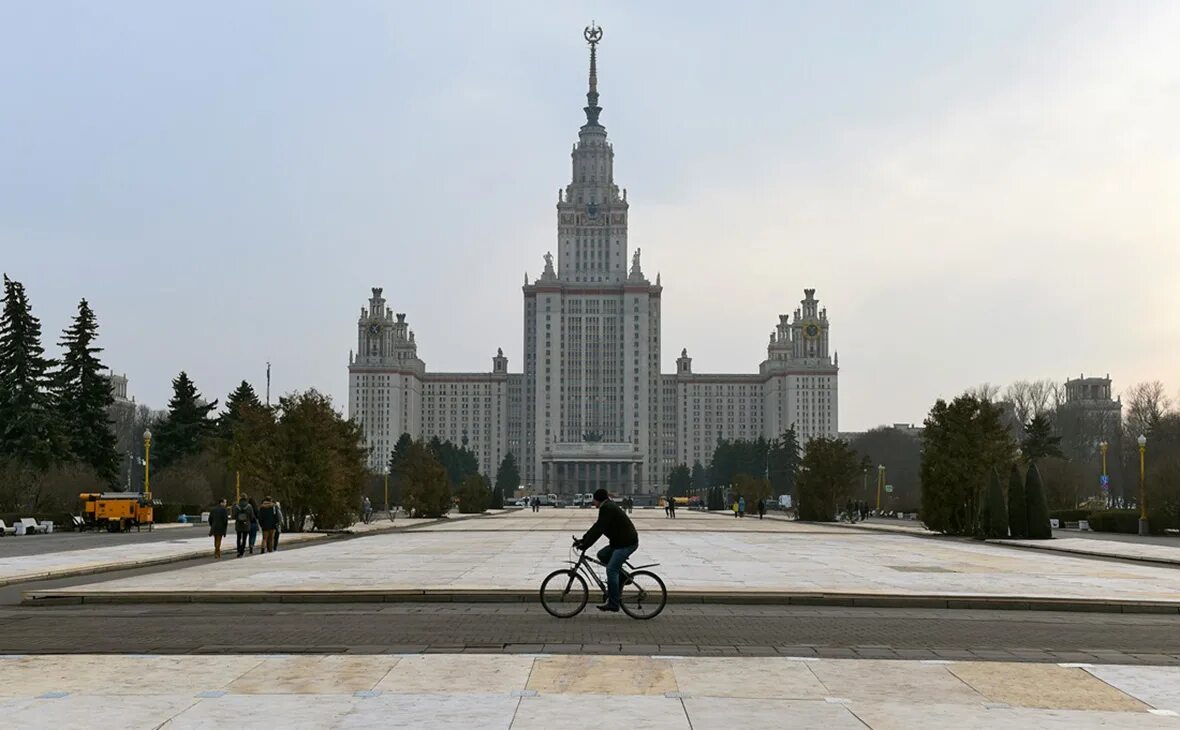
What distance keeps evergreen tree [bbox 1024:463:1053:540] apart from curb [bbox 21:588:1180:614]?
2817cm

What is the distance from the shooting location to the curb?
20141mm

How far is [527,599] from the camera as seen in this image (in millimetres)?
20781

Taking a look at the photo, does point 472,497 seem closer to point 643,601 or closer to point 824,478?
point 824,478

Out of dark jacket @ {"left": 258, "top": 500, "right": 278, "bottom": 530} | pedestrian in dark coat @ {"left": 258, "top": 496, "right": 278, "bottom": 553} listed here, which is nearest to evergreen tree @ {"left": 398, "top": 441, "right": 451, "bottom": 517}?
pedestrian in dark coat @ {"left": 258, "top": 496, "right": 278, "bottom": 553}

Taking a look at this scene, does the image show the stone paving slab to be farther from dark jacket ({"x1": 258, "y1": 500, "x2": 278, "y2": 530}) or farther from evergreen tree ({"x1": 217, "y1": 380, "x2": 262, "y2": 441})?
evergreen tree ({"x1": 217, "y1": 380, "x2": 262, "y2": 441})

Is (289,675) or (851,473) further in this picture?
(851,473)

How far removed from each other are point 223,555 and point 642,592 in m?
21.2

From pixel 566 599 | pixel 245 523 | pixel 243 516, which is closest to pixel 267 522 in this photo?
pixel 245 523

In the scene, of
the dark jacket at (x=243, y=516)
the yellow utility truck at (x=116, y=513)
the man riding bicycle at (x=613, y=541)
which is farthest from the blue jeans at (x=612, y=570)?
the yellow utility truck at (x=116, y=513)

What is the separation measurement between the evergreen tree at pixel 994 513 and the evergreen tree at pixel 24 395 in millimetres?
47052

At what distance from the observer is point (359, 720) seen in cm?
949

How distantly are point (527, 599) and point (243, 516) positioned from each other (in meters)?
16.0

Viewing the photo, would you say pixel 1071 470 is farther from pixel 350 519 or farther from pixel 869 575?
pixel 869 575

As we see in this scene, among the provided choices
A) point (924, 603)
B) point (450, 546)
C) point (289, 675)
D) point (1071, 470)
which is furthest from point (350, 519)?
point (1071, 470)
